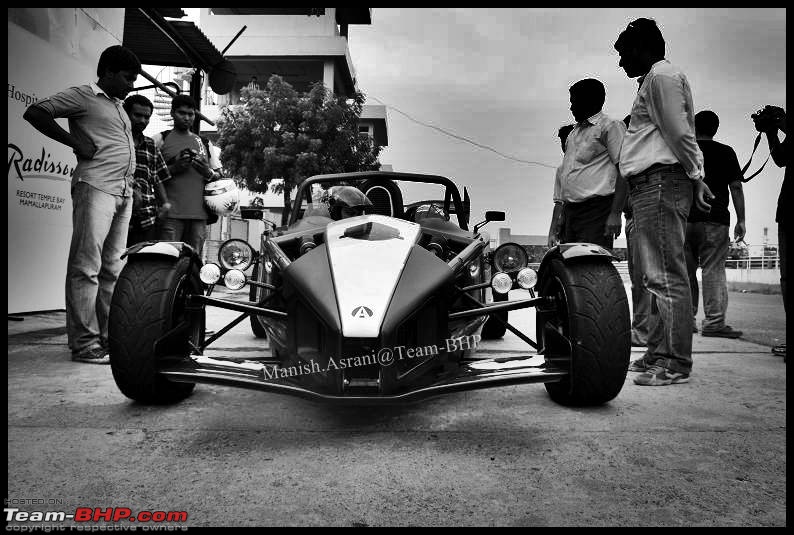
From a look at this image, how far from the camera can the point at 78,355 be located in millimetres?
3639

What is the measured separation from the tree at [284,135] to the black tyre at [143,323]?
52.9ft

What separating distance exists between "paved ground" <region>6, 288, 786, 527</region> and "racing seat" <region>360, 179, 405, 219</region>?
164 cm

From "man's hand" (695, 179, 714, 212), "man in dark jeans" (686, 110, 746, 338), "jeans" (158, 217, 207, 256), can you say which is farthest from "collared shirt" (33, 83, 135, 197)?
"man in dark jeans" (686, 110, 746, 338)

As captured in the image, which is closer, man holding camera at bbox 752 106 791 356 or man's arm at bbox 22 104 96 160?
man's arm at bbox 22 104 96 160

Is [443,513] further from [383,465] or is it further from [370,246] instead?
[370,246]

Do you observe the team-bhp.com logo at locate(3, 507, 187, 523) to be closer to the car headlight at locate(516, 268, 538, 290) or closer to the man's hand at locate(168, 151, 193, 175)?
the car headlight at locate(516, 268, 538, 290)

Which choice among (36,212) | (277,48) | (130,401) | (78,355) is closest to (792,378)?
(130,401)

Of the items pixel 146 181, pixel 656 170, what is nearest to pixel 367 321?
pixel 656 170

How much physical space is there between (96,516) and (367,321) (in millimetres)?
1003

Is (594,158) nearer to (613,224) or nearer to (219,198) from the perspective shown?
(613,224)

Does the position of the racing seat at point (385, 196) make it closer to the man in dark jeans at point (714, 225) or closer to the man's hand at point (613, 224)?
the man's hand at point (613, 224)

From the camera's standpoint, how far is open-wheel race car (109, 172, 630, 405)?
2.09m

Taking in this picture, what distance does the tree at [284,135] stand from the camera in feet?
61.0
